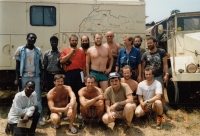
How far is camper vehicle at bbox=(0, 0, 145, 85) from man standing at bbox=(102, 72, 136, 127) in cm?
214

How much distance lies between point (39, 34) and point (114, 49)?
203 cm

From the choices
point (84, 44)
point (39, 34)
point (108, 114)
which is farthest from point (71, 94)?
point (39, 34)

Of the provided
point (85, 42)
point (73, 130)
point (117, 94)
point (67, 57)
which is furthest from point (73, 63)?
point (73, 130)

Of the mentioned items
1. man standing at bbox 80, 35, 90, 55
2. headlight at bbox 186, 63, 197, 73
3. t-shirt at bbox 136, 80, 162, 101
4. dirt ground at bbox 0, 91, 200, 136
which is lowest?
dirt ground at bbox 0, 91, 200, 136

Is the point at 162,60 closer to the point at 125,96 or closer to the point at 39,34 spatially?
the point at 125,96

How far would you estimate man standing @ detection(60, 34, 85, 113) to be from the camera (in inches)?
208

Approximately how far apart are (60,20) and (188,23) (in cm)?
352

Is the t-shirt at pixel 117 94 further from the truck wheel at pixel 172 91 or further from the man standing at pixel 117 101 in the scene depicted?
the truck wheel at pixel 172 91

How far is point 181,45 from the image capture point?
6.83 meters

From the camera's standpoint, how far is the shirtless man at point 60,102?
15.1 ft

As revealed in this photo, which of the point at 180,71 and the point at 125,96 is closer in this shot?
the point at 125,96

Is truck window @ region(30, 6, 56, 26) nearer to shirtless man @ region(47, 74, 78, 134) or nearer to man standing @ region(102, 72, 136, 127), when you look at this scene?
shirtless man @ region(47, 74, 78, 134)

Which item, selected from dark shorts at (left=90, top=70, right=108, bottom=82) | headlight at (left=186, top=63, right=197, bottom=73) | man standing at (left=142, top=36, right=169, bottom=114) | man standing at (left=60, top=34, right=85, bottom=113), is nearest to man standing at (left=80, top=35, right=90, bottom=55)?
man standing at (left=60, top=34, right=85, bottom=113)

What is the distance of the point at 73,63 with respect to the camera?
532 cm
